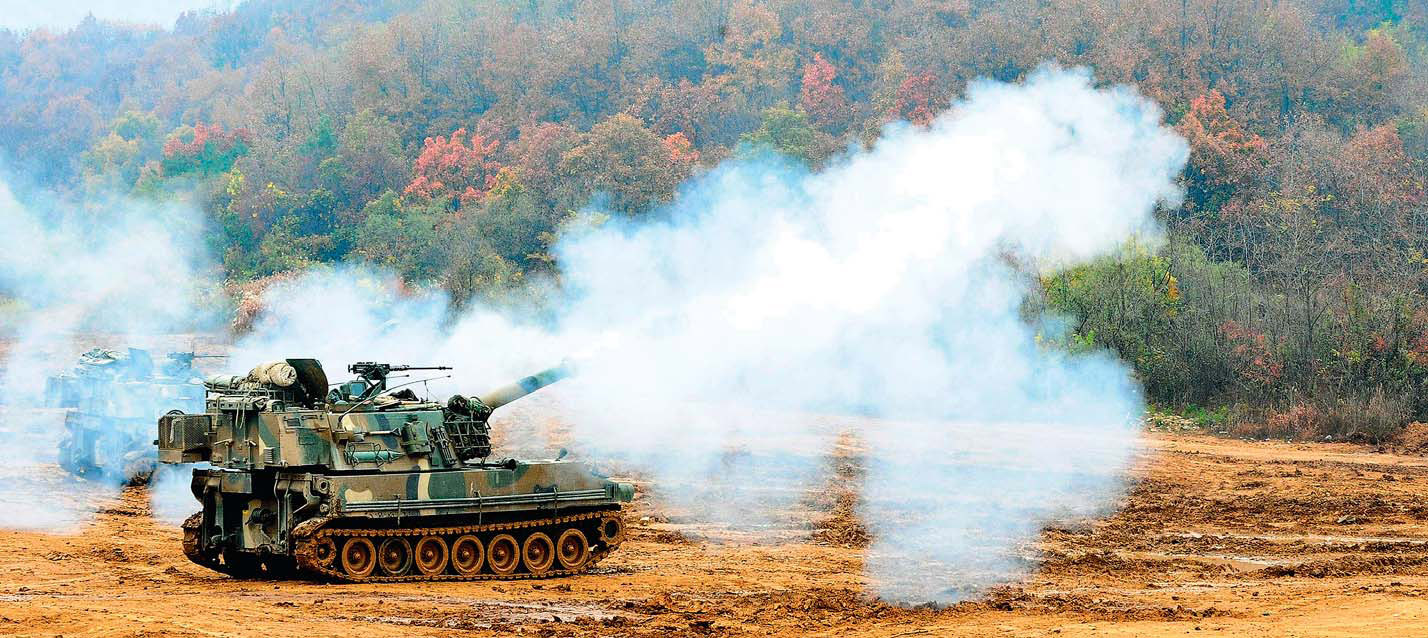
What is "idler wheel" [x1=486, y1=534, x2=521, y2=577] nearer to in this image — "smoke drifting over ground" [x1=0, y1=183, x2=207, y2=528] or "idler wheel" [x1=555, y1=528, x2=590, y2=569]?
"idler wheel" [x1=555, y1=528, x2=590, y2=569]

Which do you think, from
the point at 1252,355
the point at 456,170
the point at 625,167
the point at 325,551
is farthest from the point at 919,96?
the point at 325,551

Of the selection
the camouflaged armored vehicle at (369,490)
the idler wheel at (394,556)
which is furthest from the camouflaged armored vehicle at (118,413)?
the idler wheel at (394,556)

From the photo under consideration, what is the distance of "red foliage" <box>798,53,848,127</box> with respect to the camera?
65625mm

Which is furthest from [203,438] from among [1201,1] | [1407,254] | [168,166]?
[168,166]

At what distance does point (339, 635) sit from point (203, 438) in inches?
232

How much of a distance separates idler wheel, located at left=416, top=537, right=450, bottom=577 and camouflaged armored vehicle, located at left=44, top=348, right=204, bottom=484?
1266 cm

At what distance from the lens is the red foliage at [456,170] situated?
62438 millimetres

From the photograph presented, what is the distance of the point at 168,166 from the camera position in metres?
72.1

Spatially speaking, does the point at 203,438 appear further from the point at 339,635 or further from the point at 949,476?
the point at 949,476

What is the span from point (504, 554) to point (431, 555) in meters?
0.85

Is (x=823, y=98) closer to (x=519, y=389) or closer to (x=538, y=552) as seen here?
(x=519, y=389)

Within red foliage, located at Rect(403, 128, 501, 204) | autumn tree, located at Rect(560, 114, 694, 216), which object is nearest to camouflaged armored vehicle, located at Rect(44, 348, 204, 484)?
autumn tree, located at Rect(560, 114, 694, 216)

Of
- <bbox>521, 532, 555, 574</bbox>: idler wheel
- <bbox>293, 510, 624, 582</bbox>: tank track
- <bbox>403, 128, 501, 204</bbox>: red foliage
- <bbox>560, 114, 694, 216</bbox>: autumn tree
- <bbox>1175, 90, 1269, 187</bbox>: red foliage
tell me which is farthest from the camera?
<bbox>403, 128, 501, 204</bbox>: red foliage

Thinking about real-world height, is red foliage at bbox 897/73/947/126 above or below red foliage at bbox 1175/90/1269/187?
above
